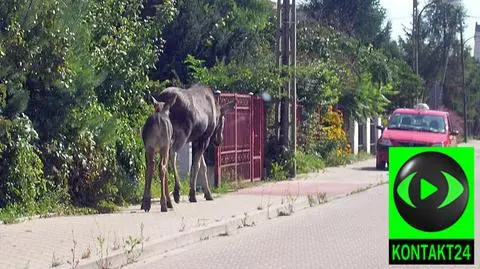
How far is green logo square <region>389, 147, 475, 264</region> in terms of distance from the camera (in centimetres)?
477

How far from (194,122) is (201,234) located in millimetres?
3726

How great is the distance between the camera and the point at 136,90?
1647 centimetres

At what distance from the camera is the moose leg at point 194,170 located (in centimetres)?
1700

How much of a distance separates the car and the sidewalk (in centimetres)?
834

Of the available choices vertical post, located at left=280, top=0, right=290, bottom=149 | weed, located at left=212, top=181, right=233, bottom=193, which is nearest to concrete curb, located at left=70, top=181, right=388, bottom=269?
weed, located at left=212, top=181, right=233, bottom=193

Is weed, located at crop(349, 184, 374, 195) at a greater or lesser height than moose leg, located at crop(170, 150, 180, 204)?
lesser

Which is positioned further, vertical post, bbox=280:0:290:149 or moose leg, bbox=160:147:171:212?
vertical post, bbox=280:0:290:149

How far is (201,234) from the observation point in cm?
1302

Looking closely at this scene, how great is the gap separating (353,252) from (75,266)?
3614 millimetres

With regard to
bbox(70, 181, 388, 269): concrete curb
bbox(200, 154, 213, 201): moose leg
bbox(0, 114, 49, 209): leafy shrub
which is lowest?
bbox(70, 181, 388, 269): concrete curb

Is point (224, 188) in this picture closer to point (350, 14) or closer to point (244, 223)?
point (244, 223)

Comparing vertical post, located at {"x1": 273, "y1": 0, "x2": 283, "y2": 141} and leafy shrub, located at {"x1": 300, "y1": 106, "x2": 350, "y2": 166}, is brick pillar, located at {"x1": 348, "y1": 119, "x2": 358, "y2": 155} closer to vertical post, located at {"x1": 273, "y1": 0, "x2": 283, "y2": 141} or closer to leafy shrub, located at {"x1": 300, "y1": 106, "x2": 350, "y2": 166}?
leafy shrub, located at {"x1": 300, "y1": 106, "x2": 350, "y2": 166}

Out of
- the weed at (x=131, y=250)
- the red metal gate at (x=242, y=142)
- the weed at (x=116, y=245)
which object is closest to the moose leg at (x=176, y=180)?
the red metal gate at (x=242, y=142)

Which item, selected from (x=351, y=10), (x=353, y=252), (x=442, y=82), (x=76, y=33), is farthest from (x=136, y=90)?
(x=442, y=82)
